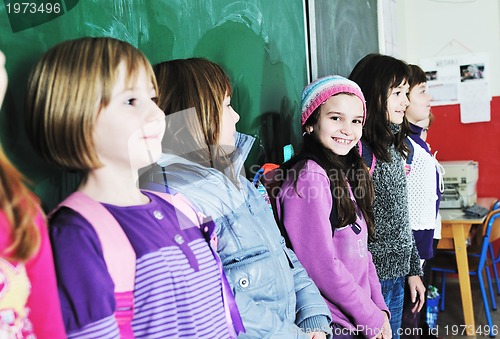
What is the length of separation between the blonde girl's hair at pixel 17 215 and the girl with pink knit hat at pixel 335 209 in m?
0.96

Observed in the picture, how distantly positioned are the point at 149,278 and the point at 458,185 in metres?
3.18

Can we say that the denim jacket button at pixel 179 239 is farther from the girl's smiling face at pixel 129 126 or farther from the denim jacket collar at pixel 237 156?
the denim jacket collar at pixel 237 156

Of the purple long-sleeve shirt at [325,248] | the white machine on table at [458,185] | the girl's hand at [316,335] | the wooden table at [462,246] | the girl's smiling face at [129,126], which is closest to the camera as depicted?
the girl's smiling face at [129,126]

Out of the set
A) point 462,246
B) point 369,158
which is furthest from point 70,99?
point 462,246

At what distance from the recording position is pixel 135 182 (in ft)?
3.19

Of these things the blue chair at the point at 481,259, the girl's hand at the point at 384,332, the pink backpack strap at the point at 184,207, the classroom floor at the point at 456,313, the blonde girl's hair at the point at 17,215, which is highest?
the blonde girl's hair at the point at 17,215

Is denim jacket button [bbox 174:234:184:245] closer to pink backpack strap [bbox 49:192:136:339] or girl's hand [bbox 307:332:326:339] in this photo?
pink backpack strap [bbox 49:192:136:339]

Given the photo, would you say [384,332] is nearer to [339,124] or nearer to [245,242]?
[339,124]

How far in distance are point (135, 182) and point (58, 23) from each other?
0.38 metres

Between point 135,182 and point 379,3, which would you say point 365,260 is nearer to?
point 135,182

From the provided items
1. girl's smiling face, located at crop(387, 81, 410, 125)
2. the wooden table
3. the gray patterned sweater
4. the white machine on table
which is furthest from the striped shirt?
the white machine on table

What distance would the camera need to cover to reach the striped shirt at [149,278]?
811mm

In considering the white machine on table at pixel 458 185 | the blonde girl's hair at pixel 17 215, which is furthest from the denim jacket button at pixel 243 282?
the white machine on table at pixel 458 185

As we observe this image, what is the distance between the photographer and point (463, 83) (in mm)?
4254
